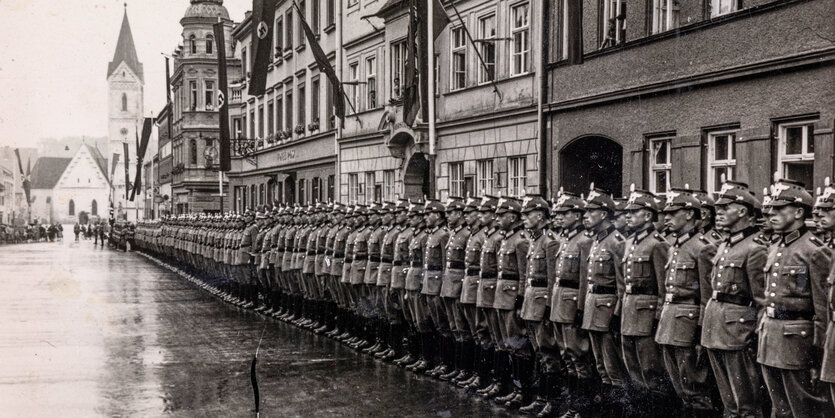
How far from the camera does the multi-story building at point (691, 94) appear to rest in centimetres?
1303

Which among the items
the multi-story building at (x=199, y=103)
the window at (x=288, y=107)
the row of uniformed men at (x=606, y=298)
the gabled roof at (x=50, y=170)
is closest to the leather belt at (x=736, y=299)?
the row of uniformed men at (x=606, y=298)

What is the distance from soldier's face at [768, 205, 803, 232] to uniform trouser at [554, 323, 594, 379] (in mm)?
2641

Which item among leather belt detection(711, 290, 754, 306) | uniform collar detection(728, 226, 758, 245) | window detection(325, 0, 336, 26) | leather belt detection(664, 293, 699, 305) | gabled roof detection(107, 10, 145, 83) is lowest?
leather belt detection(664, 293, 699, 305)

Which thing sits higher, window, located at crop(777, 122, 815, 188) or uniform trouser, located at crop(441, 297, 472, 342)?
window, located at crop(777, 122, 815, 188)

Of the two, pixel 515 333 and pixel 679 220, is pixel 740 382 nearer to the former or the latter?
pixel 679 220

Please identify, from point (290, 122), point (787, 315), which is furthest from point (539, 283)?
point (290, 122)

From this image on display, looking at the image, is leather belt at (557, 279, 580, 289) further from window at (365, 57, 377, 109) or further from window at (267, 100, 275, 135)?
window at (267, 100, 275, 135)

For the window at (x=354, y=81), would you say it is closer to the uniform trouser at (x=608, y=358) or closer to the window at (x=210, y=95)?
the uniform trouser at (x=608, y=358)

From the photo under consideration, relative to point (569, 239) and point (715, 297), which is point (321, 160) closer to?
point (569, 239)

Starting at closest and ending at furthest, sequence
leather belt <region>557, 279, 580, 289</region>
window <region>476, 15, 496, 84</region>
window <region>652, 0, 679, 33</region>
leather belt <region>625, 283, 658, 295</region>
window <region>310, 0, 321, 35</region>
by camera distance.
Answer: leather belt <region>625, 283, 658, 295</region>, leather belt <region>557, 279, 580, 289</region>, window <region>652, 0, 679, 33</region>, window <region>476, 15, 496, 84</region>, window <region>310, 0, 321, 35</region>

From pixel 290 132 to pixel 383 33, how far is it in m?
12.4

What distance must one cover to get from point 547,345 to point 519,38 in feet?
41.8

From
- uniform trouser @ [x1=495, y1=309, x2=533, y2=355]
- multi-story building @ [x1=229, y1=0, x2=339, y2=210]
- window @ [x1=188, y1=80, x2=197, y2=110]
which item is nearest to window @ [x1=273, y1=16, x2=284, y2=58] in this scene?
multi-story building @ [x1=229, y1=0, x2=339, y2=210]

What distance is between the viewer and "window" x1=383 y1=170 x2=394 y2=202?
28.8 meters
